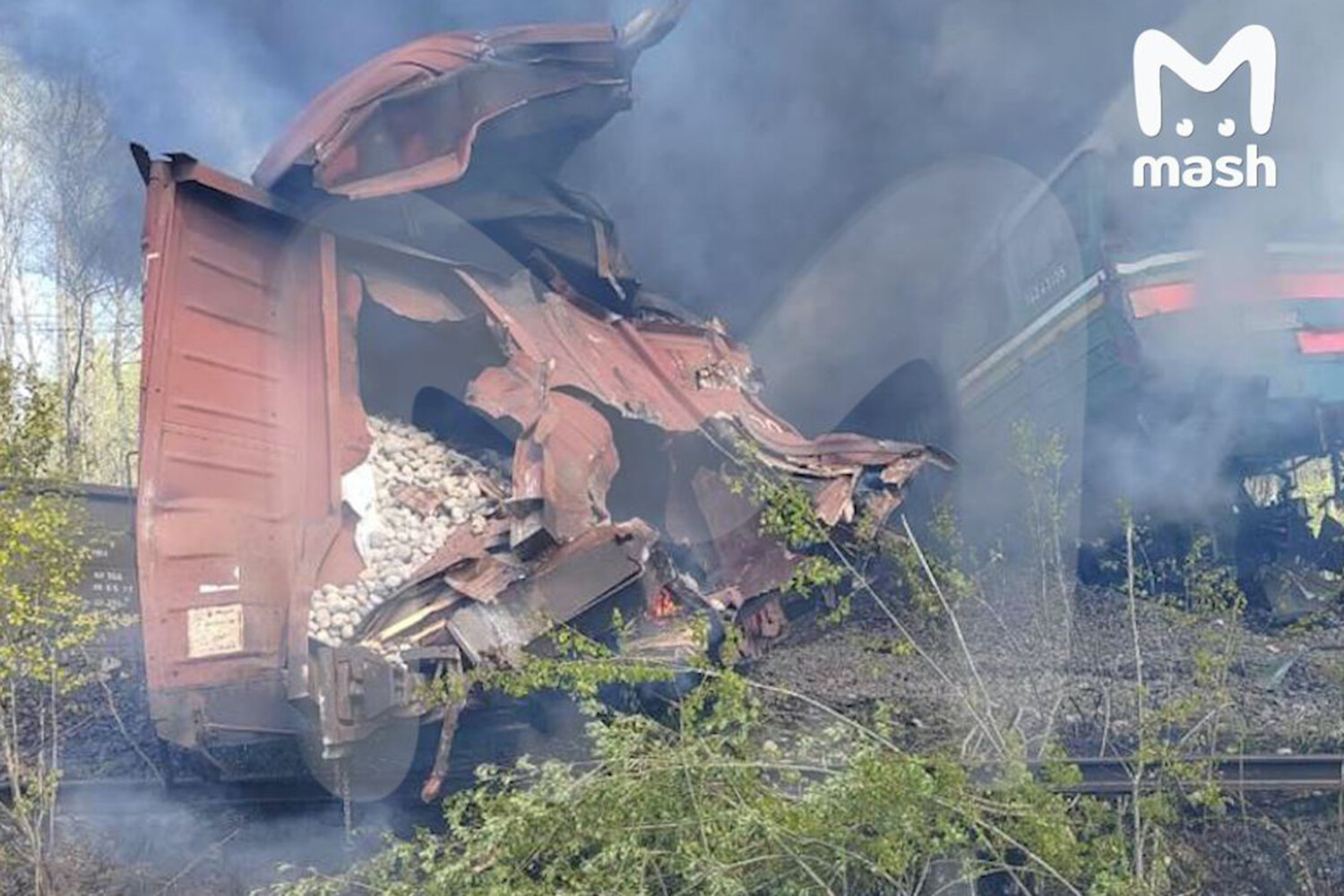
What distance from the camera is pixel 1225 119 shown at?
7.74 metres

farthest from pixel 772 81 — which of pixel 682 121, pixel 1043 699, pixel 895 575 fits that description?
pixel 1043 699

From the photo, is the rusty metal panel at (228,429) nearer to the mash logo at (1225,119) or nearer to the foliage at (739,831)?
the foliage at (739,831)

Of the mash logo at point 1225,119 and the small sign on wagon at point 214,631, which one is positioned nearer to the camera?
the small sign on wagon at point 214,631

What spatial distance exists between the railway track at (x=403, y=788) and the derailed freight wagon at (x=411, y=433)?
1.80 feet

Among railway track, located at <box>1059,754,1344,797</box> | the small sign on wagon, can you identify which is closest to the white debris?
the small sign on wagon

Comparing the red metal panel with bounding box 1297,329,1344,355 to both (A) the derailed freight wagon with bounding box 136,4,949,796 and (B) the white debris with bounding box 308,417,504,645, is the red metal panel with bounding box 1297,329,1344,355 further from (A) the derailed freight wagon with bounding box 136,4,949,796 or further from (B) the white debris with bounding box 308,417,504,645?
(B) the white debris with bounding box 308,417,504,645

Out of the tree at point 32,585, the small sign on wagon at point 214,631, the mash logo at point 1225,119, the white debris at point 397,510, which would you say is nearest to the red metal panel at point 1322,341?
the mash logo at point 1225,119

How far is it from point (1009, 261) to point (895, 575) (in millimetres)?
4108

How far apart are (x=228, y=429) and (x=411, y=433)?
0.78m

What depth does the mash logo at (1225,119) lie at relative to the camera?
758cm

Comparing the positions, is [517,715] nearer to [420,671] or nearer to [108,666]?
[420,671]

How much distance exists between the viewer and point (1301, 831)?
→ 4051 millimetres

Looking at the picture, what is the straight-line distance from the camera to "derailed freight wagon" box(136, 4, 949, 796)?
13.7ft

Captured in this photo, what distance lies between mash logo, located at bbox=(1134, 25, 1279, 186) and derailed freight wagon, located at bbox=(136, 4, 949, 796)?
3.41m
